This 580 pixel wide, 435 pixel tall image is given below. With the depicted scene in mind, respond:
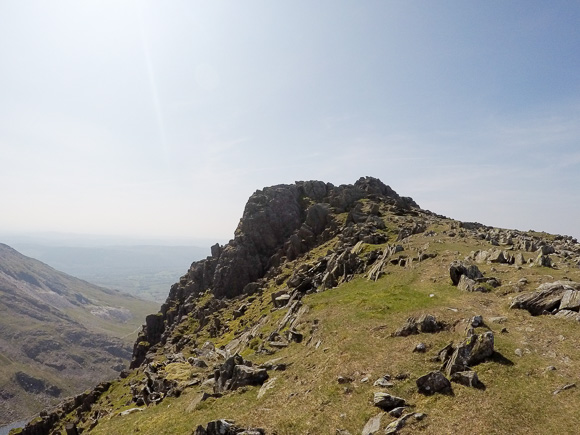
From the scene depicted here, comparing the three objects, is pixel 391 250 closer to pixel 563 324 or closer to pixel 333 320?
pixel 333 320

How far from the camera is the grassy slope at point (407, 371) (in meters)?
21.0

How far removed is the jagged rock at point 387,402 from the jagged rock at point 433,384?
78.8 inches

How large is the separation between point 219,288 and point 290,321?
8556 centimetres

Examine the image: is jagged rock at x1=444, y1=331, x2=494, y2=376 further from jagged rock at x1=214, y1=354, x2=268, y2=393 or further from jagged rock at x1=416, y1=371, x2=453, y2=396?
jagged rock at x1=214, y1=354, x2=268, y2=393

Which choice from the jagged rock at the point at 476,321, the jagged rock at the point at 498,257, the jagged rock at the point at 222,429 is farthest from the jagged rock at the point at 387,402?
the jagged rock at the point at 498,257

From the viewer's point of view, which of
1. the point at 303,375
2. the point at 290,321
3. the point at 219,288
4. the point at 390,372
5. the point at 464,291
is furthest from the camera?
the point at 219,288

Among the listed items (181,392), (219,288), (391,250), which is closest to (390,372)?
(181,392)

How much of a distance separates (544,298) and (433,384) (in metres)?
19.2

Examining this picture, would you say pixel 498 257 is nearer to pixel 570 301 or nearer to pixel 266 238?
pixel 570 301

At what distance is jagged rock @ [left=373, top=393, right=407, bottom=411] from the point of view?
75.8ft

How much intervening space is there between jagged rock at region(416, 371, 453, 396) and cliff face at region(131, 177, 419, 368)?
9183cm

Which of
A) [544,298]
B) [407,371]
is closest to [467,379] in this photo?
[407,371]

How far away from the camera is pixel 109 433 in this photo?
38812 millimetres

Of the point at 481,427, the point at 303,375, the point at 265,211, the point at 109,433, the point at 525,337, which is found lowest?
the point at 109,433
